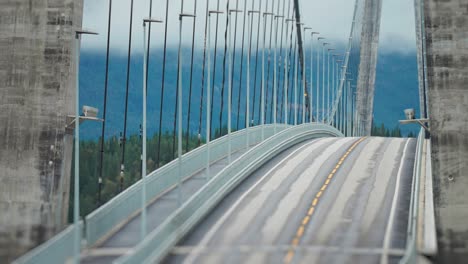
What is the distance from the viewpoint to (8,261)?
49000mm

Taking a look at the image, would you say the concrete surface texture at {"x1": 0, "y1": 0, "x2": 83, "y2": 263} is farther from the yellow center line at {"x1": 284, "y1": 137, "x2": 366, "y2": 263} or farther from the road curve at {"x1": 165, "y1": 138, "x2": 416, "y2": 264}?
the yellow center line at {"x1": 284, "y1": 137, "x2": 366, "y2": 263}

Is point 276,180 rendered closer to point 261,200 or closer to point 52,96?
point 261,200

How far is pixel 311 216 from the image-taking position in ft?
149

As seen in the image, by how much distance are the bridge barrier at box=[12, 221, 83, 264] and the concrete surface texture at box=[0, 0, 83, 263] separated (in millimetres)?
10185

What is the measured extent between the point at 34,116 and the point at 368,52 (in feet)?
375

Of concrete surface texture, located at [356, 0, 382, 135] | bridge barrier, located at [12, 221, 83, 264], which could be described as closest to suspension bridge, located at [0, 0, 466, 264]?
bridge barrier, located at [12, 221, 83, 264]

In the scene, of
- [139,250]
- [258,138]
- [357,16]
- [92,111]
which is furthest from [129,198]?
[357,16]

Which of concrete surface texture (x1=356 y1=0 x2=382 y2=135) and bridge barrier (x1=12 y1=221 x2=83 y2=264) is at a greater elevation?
concrete surface texture (x1=356 y1=0 x2=382 y2=135)

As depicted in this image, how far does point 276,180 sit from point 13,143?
16.5 m

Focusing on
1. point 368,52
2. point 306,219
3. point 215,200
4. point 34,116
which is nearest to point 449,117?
point 306,219

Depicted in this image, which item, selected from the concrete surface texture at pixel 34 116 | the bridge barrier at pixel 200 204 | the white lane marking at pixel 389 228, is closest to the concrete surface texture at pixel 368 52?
the bridge barrier at pixel 200 204

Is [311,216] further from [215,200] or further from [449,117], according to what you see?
[449,117]

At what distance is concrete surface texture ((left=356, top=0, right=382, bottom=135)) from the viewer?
6176 inches

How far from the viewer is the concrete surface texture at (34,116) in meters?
48.3
